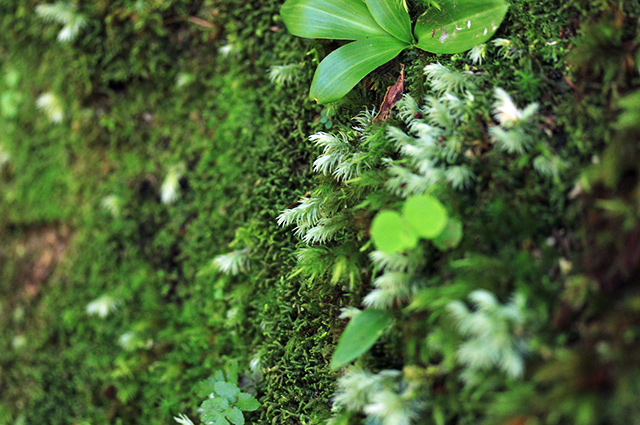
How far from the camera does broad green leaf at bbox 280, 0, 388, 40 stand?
1776 mm

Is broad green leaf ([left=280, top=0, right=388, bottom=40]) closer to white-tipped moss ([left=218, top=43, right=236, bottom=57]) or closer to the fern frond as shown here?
the fern frond

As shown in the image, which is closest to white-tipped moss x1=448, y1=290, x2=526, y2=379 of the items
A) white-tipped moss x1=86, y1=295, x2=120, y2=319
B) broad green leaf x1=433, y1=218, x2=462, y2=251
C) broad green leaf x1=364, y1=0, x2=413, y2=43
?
broad green leaf x1=433, y1=218, x2=462, y2=251

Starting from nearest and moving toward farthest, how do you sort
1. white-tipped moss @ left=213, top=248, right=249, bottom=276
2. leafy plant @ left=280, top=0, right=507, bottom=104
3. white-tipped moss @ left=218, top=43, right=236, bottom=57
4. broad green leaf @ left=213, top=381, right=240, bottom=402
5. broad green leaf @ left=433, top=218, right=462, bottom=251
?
1. broad green leaf @ left=433, top=218, right=462, bottom=251
2. leafy plant @ left=280, top=0, right=507, bottom=104
3. broad green leaf @ left=213, top=381, right=240, bottom=402
4. white-tipped moss @ left=213, top=248, right=249, bottom=276
5. white-tipped moss @ left=218, top=43, right=236, bottom=57

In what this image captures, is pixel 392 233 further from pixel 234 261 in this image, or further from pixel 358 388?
pixel 234 261

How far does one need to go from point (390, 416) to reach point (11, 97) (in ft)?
12.1

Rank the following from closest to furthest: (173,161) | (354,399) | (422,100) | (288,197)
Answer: (354,399), (422,100), (288,197), (173,161)

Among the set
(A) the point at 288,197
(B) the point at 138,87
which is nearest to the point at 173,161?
(B) the point at 138,87

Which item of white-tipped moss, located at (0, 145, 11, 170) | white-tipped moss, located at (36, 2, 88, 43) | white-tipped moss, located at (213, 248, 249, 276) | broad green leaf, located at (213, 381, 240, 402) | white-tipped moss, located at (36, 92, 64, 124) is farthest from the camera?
white-tipped moss, located at (0, 145, 11, 170)

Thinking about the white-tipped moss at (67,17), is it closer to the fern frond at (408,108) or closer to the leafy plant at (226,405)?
the fern frond at (408,108)

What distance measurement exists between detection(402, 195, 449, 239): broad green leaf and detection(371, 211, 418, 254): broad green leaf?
26mm

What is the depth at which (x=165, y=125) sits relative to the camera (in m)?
2.72

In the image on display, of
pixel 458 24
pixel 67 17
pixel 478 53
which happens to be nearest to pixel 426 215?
pixel 478 53

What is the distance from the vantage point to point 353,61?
5.74 ft

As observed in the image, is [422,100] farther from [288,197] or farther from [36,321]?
[36,321]
